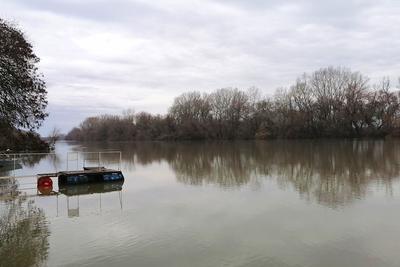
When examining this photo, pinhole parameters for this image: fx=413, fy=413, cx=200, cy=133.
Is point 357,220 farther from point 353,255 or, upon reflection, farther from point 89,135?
point 89,135

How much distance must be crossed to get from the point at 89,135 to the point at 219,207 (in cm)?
13354

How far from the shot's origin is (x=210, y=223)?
13969 mm

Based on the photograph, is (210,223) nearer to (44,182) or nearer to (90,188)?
(90,188)

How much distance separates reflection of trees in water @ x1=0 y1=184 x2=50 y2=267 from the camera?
1080cm

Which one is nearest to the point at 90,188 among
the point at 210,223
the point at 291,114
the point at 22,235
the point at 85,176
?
the point at 85,176

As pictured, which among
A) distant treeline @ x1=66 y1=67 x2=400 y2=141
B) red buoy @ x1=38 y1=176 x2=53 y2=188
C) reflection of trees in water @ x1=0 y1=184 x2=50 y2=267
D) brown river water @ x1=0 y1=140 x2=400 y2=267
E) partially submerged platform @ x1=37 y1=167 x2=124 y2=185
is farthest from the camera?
distant treeline @ x1=66 y1=67 x2=400 y2=141

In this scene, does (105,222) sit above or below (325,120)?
below

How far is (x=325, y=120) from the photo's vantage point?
82.2 metres

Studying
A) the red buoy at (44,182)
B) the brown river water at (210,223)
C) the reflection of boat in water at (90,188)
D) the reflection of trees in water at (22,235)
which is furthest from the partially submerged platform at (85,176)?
the reflection of trees in water at (22,235)

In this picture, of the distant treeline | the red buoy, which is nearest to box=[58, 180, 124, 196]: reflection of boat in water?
the red buoy

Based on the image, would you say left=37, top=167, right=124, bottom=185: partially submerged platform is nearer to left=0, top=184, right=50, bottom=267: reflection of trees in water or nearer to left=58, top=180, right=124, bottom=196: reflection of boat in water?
left=58, top=180, right=124, bottom=196: reflection of boat in water

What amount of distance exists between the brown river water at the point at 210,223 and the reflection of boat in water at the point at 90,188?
0.21 feet

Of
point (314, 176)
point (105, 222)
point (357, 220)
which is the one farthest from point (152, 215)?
point (314, 176)

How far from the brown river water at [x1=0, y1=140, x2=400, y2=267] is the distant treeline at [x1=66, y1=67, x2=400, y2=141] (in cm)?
5810
